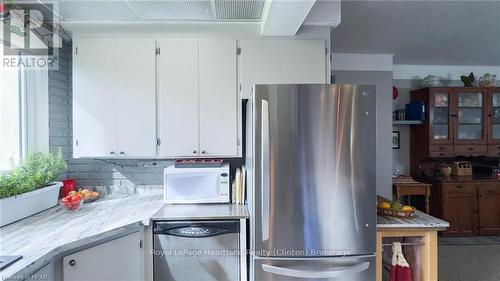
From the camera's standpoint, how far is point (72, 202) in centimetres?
194

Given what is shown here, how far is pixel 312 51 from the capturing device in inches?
87.3

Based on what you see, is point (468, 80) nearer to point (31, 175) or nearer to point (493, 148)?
point (493, 148)

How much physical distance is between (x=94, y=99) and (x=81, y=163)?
2.31 ft

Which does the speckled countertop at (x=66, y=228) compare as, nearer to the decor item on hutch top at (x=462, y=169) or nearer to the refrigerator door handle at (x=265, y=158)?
the refrigerator door handle at (x=265, y=158)

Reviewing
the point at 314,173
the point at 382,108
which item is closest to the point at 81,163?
the point at 314,173

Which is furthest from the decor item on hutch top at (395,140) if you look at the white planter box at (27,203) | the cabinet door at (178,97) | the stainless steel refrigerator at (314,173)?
the white planter box at (27,203)

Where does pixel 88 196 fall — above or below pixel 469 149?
below

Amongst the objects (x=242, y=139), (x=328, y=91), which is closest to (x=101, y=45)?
(x=242, y=139)

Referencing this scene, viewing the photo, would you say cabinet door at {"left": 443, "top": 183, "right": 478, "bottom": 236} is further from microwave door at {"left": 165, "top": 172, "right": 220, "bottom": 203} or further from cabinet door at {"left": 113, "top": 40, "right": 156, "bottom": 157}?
cabinet door at {"left": 113, "top": 40, "right": 156, "bottom": 157}

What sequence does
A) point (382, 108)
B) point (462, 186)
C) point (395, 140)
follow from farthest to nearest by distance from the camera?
point (395, 140), point (462, 186), point (382, 108)

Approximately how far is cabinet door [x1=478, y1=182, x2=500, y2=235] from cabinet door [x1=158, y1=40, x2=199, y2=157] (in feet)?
13.2

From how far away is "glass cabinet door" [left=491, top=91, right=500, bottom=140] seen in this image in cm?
392

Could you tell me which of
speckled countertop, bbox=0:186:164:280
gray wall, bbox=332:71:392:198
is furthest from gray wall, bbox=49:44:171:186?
gray wall, bbox=332:71:392:198

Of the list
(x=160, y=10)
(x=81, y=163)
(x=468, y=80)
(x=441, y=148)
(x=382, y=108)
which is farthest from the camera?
(x=468, y=80)
